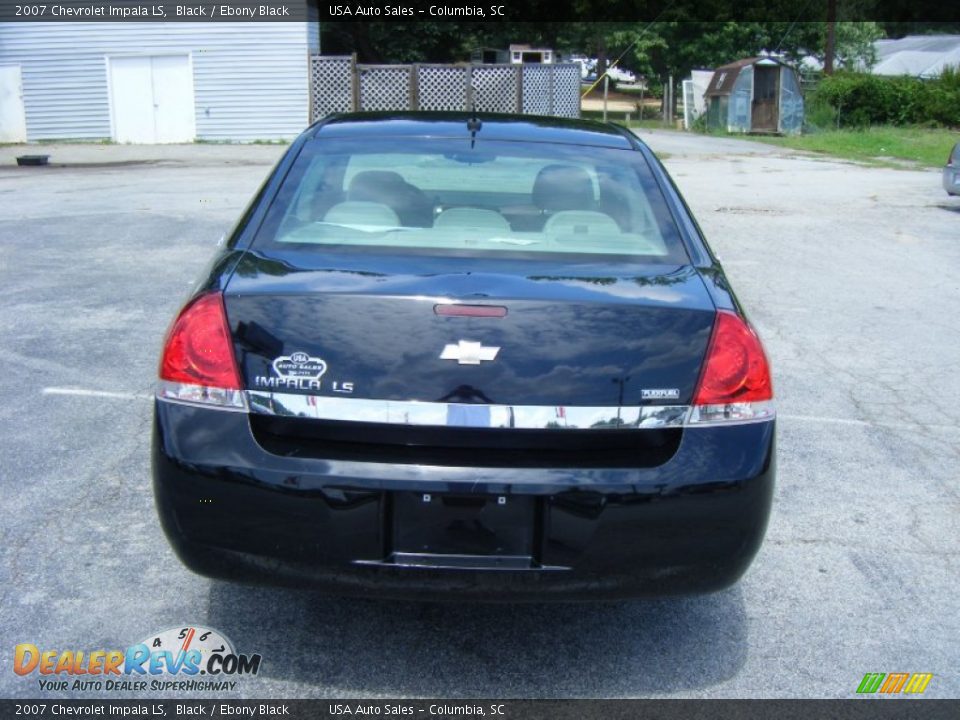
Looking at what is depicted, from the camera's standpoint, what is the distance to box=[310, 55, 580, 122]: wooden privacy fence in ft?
89.4

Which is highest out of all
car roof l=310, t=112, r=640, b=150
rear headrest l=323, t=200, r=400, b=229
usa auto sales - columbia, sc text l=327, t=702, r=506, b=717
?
car roof l=310, t=112, r=640, b=150

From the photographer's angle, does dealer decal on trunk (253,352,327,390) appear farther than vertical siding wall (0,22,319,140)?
No

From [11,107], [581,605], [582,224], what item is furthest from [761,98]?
[581,605]

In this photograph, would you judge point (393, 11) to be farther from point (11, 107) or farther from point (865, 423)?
point (865, 423)

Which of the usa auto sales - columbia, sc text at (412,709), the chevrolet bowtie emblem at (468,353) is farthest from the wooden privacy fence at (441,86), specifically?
the usa auto sales - columbia, sc text at (412,709)

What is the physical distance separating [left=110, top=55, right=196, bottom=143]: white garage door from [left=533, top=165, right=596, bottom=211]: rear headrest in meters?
26.3

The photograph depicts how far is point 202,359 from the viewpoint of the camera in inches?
116

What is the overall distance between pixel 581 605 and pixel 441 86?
82.3ft

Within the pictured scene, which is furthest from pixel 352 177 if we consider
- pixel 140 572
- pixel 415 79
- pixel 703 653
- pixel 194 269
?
pixel 415 79

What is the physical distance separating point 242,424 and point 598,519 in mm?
976

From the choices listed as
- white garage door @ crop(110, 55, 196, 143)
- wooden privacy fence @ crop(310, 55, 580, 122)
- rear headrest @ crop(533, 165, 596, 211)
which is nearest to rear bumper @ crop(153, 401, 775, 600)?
rear headrest @ crop(533, 165, 596, 211)

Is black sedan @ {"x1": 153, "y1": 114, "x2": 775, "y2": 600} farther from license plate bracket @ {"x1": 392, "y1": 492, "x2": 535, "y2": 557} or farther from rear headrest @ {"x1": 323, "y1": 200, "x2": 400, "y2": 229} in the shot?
rear headrest @ {"x1": 323, "y1": 200, "x2": 400, "y2": 229}

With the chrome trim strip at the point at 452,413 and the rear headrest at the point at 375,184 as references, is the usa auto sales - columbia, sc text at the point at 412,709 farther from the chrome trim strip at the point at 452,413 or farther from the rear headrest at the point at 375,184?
the rear headrest at the point at 375,184

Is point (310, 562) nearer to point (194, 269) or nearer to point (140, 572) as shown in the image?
point (140, 572)
